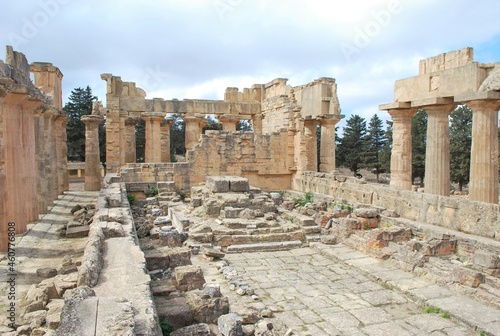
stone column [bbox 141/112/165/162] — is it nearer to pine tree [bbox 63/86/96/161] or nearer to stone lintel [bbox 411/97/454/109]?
stone lintel [bbox 411/97/454/109]

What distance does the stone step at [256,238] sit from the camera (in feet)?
33.7

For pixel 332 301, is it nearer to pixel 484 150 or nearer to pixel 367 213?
pixel 367 213

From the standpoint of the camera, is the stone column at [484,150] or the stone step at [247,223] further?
the stone step at [247,223]

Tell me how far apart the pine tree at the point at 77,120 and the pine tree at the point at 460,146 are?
29344 millimetres

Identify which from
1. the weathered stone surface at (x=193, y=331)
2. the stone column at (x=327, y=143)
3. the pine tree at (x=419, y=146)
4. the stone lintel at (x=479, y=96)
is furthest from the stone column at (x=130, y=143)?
the pine tree at (x=419, y=146)

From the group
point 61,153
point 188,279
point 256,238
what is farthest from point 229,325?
point 61,153

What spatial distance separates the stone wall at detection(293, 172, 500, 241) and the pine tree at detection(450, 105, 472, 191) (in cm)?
1718

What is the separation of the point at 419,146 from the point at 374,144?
7337mm

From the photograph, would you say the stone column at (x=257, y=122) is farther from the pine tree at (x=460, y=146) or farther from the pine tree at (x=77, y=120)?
the pine tree at (x=77, y=120)

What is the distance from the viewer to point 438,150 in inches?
461

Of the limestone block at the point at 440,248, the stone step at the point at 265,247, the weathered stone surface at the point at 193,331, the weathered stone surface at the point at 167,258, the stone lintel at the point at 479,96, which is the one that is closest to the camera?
the weathered stone surface at the point at 193,331

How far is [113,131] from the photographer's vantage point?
2062 centimetres

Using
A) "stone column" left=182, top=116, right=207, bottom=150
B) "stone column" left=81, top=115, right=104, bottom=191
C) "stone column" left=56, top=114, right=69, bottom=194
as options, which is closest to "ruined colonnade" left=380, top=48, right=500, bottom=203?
"stone column" left=182, top=116, right=207, bottom=150

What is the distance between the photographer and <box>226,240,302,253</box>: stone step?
9.95 m
